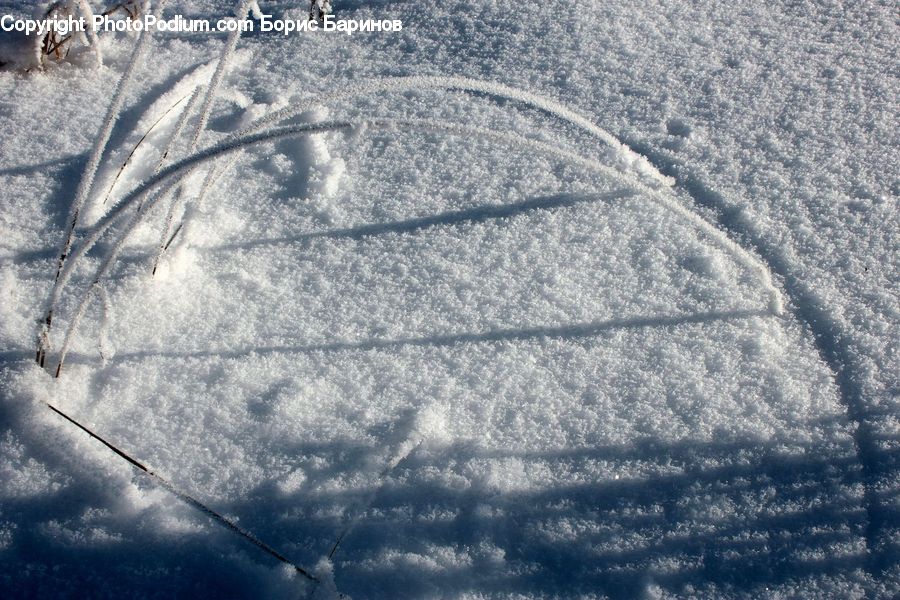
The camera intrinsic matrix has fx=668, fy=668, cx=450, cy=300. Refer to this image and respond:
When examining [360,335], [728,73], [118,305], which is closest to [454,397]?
[360,335]

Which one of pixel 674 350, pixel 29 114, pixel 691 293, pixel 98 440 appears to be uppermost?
pixel 29 114

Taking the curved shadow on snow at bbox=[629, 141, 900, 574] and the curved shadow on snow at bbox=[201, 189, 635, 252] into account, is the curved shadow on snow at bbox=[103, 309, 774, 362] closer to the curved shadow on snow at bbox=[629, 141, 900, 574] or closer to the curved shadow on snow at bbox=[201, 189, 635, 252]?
the curved shadow on snow at bbox=[629, 141, 900, 574]

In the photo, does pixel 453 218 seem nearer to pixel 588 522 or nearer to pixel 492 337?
pixel 492 337

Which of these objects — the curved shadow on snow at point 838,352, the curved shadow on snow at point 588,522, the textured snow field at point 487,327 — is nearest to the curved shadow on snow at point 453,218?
the textured snow field at point 487,327

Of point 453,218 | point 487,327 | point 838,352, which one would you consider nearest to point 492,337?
point 487,327

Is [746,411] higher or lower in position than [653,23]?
lower

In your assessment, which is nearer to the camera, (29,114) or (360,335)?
(360,335)

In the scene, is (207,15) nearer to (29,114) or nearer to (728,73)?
(29,114)

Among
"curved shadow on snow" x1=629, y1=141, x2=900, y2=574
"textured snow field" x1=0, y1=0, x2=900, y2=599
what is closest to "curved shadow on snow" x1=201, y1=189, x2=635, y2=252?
"textured snow field" x1=0, y1=0, x2=900, y2=599
